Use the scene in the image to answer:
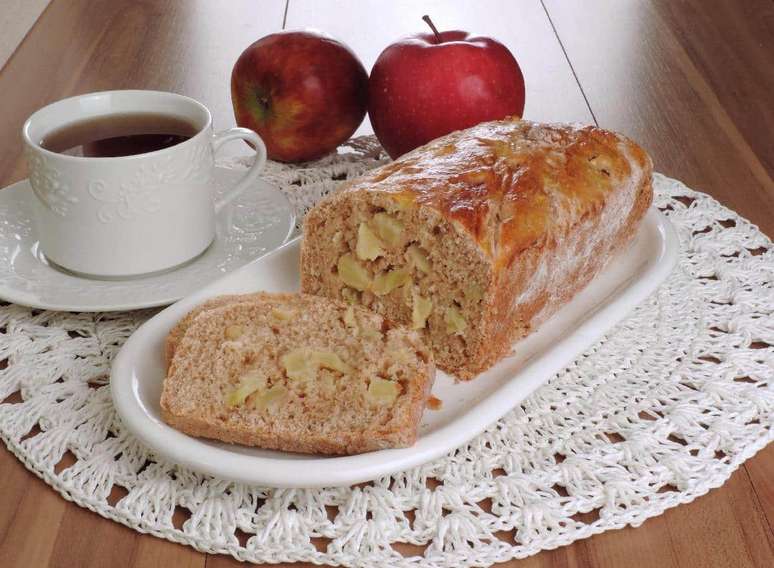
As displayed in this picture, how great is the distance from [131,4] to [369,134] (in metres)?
1.31

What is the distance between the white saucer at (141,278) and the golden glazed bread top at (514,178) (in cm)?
37

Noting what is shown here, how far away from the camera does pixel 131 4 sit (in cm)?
372

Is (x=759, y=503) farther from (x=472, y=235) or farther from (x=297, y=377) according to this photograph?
(x=297, y=377)

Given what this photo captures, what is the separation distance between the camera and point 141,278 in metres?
2.07

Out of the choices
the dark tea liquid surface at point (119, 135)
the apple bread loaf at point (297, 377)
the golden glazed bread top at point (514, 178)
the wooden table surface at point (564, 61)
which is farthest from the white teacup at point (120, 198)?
the wooden table surface at point (564, 61)

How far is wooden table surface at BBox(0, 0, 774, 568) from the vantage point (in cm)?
281

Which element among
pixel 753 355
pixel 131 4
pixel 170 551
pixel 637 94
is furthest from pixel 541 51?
pixel 170 551

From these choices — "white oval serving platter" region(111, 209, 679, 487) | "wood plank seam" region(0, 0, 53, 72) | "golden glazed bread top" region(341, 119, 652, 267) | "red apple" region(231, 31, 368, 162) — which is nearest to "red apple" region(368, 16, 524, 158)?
"red apple" region(231, 31, 368, 162)

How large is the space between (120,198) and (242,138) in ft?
1.32

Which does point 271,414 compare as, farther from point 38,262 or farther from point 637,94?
point 637,94

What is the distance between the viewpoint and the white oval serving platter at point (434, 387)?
1498 mm

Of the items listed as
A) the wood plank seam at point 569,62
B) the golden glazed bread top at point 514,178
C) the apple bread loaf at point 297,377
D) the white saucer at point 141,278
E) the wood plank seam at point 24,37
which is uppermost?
the golden glazed bread top at point 514,178

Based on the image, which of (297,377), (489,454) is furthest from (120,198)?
(489,454)

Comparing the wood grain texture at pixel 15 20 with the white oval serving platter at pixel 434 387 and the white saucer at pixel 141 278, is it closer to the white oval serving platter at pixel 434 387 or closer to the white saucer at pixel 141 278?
the white saucer at pixel 141 278
